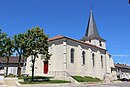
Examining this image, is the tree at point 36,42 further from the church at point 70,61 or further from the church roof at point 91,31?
the church roof at point 91,31

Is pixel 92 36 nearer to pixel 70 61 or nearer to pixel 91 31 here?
pixel 91 31

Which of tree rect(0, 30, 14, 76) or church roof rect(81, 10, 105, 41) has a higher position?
church roof rect(81, 10, 105, 41)

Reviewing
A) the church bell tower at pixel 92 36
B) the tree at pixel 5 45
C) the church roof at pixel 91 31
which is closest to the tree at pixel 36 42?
the tree at pixel 5 45

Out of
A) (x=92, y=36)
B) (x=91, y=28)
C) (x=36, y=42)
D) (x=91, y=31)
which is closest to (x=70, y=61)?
(x=36, y=42)

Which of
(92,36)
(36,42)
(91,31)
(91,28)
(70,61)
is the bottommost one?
(70,61)

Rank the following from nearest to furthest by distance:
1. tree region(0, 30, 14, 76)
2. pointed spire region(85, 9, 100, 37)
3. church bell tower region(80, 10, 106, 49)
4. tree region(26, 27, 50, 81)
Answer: tree region(26, 27, 50, 81)
tree region(0, 30, 14, 76)
church bell tower region(80, 10, 106, 49)
pointed spire region(85, 9, 100, 37)

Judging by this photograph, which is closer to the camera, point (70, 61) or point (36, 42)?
point (36, 42)

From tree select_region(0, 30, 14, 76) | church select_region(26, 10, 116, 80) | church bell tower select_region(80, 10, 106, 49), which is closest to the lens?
tree select_region(0, 30, 14, 76)

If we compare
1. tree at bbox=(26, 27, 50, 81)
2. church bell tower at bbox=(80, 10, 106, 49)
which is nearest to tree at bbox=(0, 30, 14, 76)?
tree at bbox=(26, 27, 50, 81)

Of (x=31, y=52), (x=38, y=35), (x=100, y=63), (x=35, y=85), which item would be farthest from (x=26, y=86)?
(x=100, y=63)

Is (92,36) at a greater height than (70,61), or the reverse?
(92,36)

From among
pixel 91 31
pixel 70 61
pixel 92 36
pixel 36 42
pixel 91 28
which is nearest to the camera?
pixel 36 42

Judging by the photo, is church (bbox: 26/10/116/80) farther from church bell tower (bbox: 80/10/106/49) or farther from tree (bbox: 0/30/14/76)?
tree (bbox: 0/30/14/76)

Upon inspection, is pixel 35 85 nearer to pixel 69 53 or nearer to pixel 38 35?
pixel 38 35
